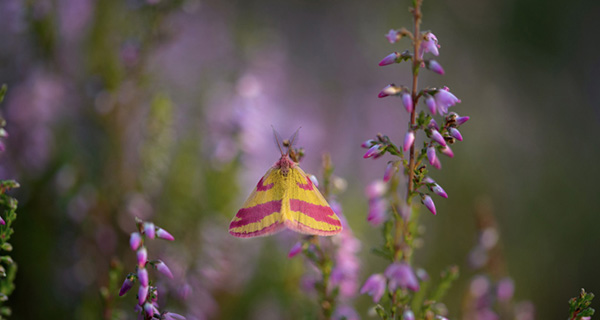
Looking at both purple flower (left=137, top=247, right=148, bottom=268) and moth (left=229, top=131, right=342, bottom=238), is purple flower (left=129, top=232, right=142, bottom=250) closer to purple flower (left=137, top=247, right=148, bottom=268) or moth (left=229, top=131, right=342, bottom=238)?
purple flower (left=137, top=247, right=148, bottom=268)

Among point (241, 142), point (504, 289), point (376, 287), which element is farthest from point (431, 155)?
point (241, 142)

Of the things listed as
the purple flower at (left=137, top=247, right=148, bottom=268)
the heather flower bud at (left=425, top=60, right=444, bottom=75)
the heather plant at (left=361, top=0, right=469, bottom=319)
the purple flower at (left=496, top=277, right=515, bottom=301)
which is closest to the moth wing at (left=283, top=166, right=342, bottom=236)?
the heather plant at (left=361, top=0, right=469, bottom=319)

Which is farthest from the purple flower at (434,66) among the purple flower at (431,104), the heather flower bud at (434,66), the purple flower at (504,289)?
the purple flower at (504,289)

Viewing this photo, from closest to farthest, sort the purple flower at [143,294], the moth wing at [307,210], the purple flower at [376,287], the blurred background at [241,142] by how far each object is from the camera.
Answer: the purple flower at [143,294] → the purple flower at [376,287] → the moth wing at [307,210] → the blurred background at [241,142]

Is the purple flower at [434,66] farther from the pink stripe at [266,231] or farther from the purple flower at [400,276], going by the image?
the pink stripe at [266,231]

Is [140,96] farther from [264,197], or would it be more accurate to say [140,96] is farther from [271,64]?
[264,197]

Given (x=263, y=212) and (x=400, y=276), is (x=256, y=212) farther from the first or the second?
(x=400, y=276)
